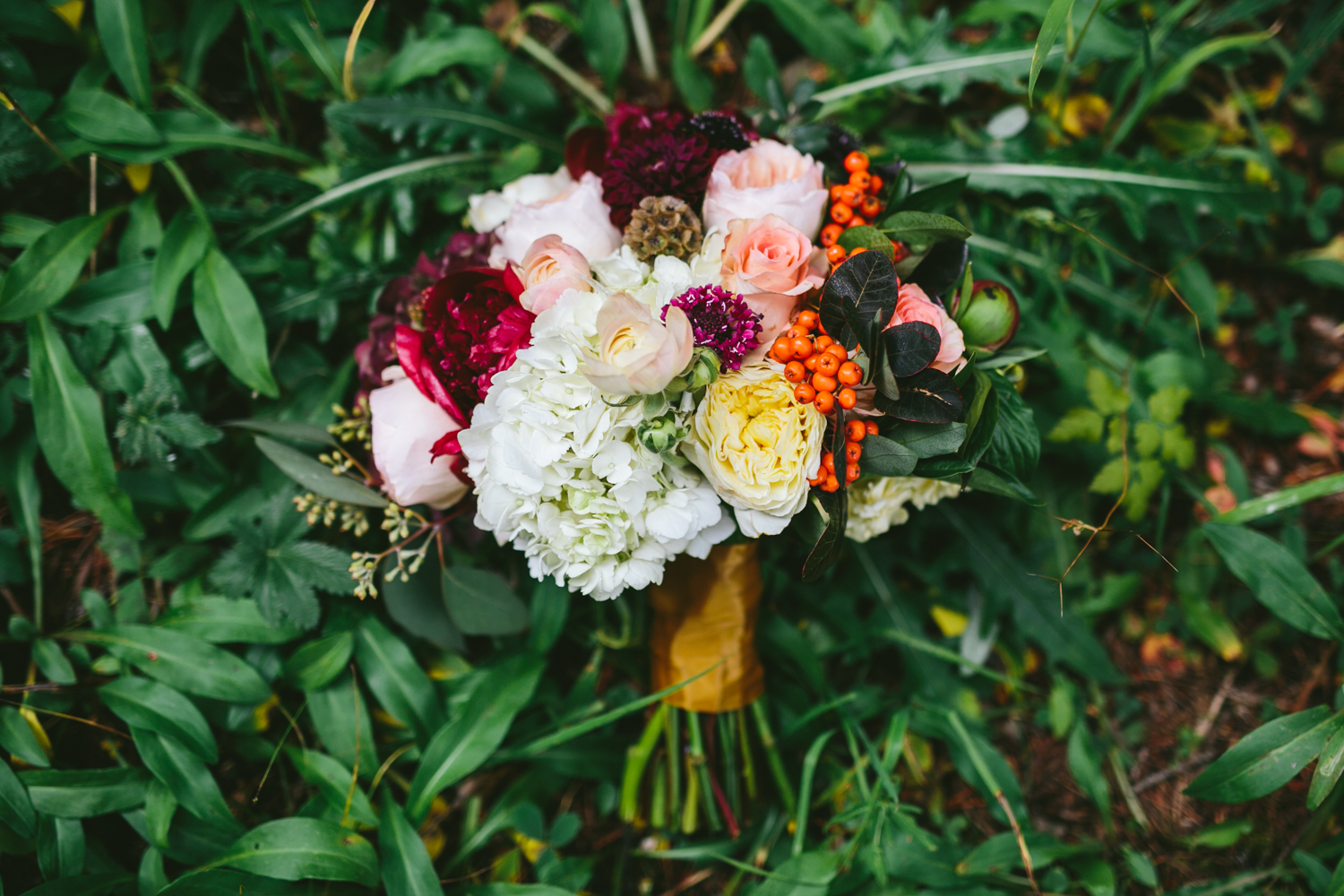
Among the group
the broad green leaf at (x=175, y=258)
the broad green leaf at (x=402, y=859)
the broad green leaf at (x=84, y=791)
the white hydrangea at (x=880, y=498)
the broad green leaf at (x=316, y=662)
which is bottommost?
the broad green leaf at (x=402, y=859)

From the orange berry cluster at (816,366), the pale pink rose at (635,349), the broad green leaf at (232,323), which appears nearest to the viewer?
the pale pink rose at (635,349)

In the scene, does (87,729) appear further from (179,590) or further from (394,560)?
(394,560)

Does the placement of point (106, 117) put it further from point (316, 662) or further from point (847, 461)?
point (847, 461)

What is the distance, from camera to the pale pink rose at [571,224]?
103 cm

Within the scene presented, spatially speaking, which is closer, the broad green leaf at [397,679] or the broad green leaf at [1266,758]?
the broad green leaf at [1266,758]

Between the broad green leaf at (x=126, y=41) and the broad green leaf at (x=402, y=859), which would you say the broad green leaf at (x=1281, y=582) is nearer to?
the broad green leaf at (x=402, y=859)

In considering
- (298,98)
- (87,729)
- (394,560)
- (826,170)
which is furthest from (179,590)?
(826,170)

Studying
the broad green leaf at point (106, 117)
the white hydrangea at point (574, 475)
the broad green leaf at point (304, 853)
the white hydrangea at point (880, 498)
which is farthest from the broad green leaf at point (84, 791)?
the white hydrangea at point (880, 498)

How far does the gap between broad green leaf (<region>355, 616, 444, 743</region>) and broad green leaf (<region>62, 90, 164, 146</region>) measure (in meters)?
1.06

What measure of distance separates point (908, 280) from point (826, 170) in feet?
0.89

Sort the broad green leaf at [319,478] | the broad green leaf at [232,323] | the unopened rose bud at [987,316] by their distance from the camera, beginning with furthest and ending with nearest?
the broad green leaf at [232,323], the broad green leaf at [319,478], the unopened rose bud at [987,316]

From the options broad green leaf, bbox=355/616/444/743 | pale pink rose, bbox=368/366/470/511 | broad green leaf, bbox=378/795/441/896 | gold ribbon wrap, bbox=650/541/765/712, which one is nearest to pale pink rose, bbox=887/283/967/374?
gold ribbon wrap, bbox=650/541/765/712

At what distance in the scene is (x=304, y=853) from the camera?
120 centimetres

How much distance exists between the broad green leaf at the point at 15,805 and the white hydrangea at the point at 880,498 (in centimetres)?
153
